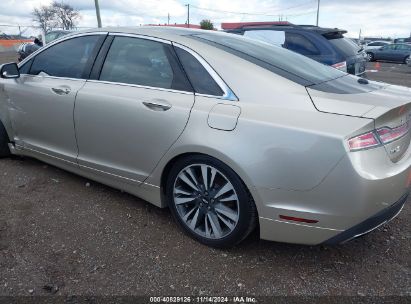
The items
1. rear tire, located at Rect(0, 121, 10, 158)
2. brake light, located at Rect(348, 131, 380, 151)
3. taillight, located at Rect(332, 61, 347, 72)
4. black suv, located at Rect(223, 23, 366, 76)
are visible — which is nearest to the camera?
brake light, located at Rect(348, 131, 380, 151)

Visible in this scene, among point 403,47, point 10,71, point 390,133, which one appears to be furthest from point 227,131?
point 403,47

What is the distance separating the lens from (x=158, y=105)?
2967 millimetres

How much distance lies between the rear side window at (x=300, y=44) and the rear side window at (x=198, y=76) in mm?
4684

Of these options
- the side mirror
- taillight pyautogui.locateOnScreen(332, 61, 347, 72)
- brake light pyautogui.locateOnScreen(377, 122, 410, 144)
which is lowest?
taillight pyautogui.locateOnScreen(332, 61, 347, 72)

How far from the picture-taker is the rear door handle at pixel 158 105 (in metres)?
2.94

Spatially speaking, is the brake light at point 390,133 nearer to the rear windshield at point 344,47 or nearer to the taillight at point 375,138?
the taillight at point 375,138

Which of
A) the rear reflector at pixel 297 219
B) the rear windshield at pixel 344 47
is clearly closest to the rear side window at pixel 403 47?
the rear windshield at pixel 344 47

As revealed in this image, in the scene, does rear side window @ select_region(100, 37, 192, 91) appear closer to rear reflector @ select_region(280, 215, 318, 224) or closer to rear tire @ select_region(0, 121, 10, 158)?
rear reflector @ select_region(280, 215, 318, 224)

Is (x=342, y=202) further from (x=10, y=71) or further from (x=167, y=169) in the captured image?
(x=10, y=71)

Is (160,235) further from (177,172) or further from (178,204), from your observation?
(177,172)

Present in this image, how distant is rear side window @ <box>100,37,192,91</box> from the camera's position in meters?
3.04

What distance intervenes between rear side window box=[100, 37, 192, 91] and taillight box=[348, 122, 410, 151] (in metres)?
1.21

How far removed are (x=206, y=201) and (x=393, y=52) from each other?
29.5 m

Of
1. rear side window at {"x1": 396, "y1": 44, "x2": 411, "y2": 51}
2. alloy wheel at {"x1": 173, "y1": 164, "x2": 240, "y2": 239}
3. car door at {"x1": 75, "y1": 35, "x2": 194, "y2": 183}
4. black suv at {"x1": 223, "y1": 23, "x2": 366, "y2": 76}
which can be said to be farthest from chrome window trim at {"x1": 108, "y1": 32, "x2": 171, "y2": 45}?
rear side window at {"x1": 396, "y1": 44, "x2": 411, "y2": 51}
